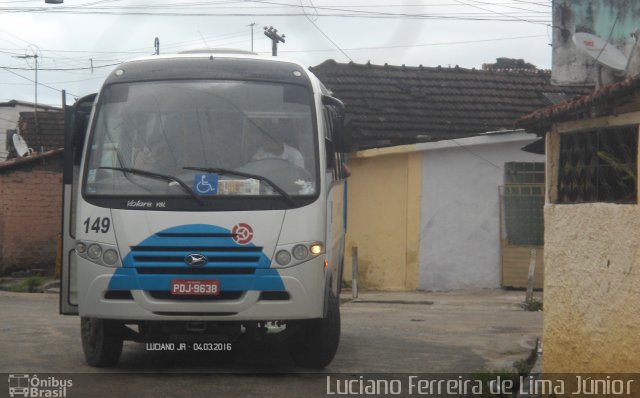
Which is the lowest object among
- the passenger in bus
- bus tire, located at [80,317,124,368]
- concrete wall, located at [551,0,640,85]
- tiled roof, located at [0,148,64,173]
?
bus tire, located at [80,317,124,368]

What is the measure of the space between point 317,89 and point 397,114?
12.0 m

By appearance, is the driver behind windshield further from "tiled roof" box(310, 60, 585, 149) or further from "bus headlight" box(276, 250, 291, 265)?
"tiled roof" box(310, 60, 585, 149)

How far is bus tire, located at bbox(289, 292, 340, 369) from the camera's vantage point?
8.98 meters

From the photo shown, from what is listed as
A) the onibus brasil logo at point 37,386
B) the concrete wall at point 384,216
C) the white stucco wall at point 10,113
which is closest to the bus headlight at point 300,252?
the onibus brasil logo at point 37,386

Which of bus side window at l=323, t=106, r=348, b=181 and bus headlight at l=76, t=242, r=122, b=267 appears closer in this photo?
bus headlight at l=76, t=242, r=122, b=267

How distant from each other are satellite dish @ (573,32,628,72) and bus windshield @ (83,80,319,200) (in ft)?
8.97

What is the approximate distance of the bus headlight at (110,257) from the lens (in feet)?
27.3

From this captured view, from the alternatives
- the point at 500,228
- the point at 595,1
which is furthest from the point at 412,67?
the point at 595,1

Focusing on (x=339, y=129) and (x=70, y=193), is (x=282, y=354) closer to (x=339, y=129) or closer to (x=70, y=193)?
(x=339, y=129)

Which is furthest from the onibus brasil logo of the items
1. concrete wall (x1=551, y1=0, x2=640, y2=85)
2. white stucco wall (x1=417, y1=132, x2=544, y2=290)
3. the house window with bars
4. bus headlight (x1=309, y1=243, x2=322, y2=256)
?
white stucco wall (x1=417, y1=132, x2=544, y2=290)

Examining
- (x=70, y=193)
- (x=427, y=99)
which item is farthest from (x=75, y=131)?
(x=427, y=99)

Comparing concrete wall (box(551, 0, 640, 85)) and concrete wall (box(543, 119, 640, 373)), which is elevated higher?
concrete wall (box(551, 0, 640, 85))

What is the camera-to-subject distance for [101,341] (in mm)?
8906

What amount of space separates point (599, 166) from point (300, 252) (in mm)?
2559
